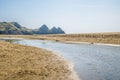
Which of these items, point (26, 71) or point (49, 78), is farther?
point (26, 71)

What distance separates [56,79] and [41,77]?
1185 millimetres

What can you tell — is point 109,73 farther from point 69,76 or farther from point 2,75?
point 2,75

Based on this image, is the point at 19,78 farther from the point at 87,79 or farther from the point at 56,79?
the point at 87,79

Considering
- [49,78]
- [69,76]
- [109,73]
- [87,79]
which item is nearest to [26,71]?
[49,78]

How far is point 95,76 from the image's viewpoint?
17.1 meters

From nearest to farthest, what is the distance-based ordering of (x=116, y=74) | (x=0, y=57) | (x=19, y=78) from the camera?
(x=19, y=78) → (x=116, y=74) → (x=0, y=57)

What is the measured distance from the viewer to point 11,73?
1659 cm

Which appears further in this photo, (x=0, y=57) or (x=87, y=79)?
(x=0, y=57)

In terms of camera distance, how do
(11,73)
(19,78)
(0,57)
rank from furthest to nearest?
(0,57) < (11,73) < (19,78)

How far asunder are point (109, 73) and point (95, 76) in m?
1.77

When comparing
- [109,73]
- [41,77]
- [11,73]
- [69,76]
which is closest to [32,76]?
[41,77]

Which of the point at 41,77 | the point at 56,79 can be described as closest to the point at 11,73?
the point at 41,77

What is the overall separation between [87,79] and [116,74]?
313 centimetres

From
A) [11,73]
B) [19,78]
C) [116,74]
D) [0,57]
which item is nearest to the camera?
[19,78]
